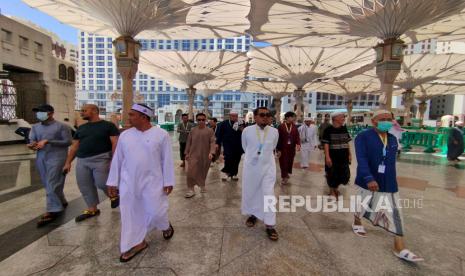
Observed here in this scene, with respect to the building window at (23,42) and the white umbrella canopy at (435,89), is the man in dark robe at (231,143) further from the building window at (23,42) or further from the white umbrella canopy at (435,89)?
the white umbrella canopy at (435,89)

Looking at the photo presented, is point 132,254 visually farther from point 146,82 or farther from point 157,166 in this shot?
point 146,82

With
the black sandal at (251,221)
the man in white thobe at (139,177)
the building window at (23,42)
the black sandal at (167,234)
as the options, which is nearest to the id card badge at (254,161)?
the black sandal at (251,221)

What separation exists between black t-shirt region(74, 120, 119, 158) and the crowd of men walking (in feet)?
0.04

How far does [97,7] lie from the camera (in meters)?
11.8

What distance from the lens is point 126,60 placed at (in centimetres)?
1168

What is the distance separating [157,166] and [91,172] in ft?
5.33

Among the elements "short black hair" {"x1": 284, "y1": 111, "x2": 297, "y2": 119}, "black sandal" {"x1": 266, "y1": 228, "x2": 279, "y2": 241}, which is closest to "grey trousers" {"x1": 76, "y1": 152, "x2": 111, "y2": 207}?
"black sandal" {"x1": 266, "y1": 228, "x2": 279, "y2": 241}

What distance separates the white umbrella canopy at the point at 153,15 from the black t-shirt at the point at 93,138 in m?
9.61

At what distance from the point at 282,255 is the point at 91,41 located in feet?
384

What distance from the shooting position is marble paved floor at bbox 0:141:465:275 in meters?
2.63

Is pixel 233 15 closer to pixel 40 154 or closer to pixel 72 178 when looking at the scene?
pixel 72 178

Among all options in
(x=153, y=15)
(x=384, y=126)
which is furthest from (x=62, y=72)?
(x=384, y=126)

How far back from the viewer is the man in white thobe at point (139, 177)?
108 inches

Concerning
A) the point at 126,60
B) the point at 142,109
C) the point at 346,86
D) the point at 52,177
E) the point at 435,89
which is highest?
the point at 346,86
